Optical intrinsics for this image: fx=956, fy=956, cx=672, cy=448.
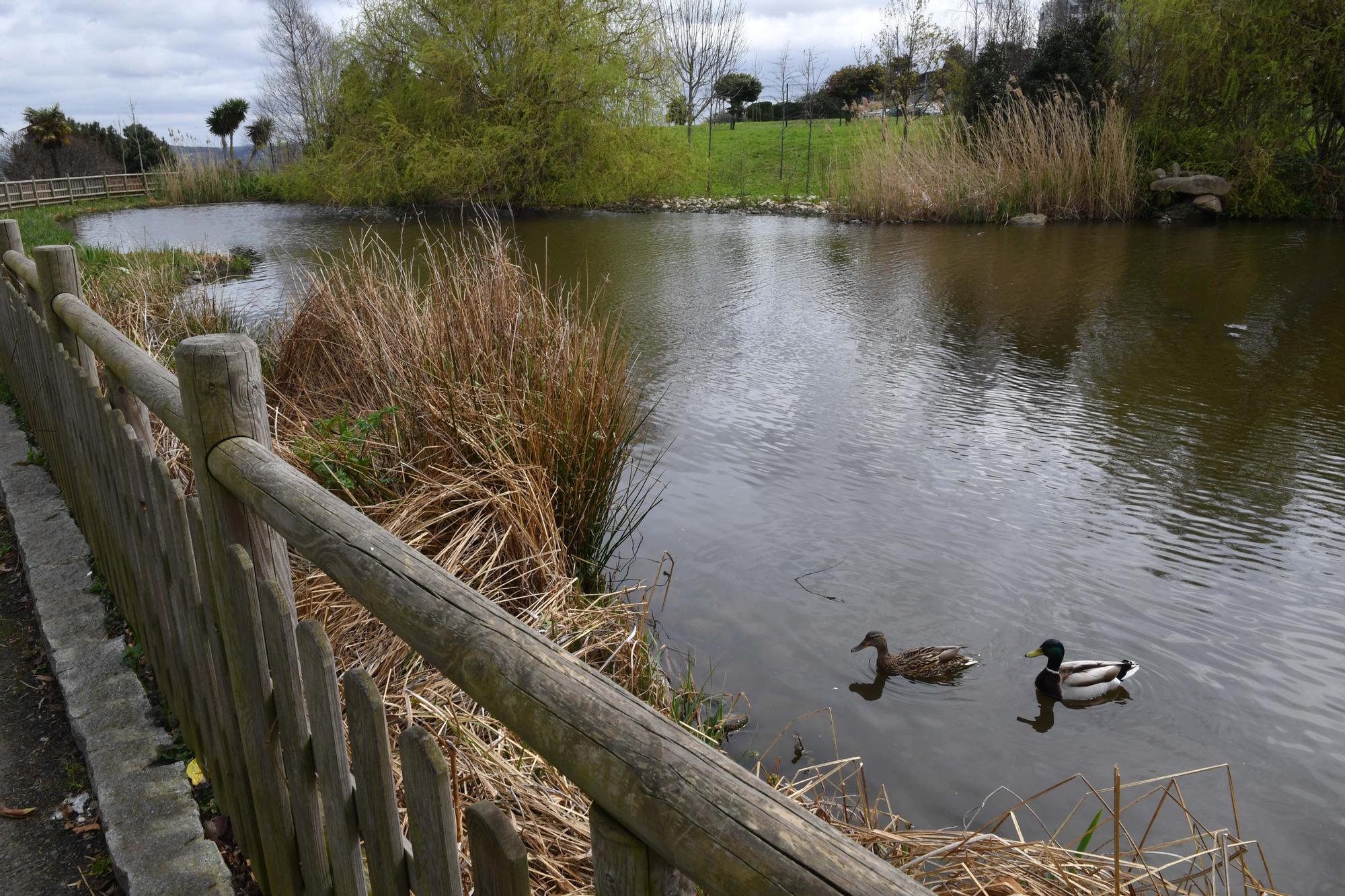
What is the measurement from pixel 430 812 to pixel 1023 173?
54.5 ft

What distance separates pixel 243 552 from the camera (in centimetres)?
151

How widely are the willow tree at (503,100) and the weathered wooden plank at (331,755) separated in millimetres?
18209

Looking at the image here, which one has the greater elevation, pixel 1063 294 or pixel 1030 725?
pixel 1063 294

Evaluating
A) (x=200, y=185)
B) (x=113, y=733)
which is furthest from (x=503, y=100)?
(x=113, y=733)

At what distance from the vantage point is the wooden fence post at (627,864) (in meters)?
0.82

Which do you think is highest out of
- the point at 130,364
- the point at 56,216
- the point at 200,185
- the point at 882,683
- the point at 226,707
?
the point at 200,185

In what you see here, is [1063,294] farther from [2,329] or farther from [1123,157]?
[2,329]

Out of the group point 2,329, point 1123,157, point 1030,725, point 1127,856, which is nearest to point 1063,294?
point 1123,157

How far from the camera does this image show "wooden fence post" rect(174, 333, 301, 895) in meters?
1.54

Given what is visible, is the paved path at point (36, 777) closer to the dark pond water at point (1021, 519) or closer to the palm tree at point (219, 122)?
the dark pond water at point (1021, 519)

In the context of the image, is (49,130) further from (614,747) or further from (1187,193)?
(614,747)

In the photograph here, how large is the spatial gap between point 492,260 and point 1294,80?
16304 mm

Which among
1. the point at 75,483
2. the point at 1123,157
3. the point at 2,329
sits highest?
the point at 1123,157

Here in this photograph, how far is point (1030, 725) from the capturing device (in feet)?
11.1
